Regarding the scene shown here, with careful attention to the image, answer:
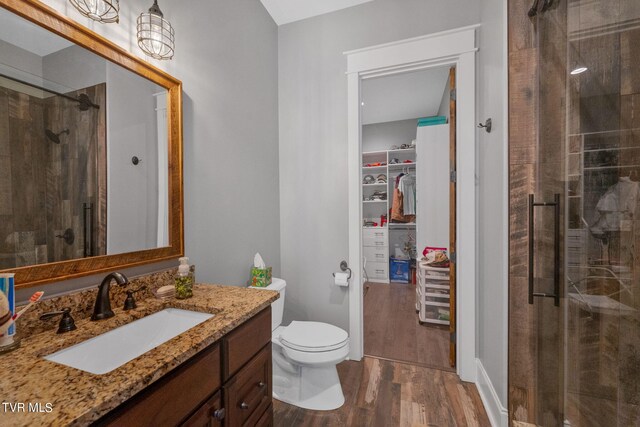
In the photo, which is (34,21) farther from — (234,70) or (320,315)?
(320,315)

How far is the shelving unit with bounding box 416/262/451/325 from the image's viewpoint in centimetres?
273

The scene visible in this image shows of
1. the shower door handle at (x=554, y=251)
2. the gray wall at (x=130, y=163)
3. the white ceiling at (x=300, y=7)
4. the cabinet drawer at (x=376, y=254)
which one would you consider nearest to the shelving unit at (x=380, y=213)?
the cabinet drawer at (x=376, y=254)

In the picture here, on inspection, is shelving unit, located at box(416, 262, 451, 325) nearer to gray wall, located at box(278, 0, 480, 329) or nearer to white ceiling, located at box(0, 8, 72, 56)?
gray wall, located at box(278, 0, 480, 329)

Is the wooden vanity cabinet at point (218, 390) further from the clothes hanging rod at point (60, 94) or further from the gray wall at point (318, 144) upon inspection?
the gray wall at point (318, 144)

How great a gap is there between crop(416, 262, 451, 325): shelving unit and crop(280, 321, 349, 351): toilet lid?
1.41 m

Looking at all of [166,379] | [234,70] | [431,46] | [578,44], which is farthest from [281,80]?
[166,379]

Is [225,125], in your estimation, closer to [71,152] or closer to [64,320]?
[71,152]

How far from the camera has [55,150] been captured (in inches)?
34.8

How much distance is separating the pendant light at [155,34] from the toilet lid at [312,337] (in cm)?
167

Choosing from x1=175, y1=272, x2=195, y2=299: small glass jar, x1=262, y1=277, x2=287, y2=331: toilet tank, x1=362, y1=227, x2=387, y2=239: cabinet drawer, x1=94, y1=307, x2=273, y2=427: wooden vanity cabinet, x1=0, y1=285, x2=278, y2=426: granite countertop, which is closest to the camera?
x1=0, y1=285, x2=278, y2=426: granite countertop

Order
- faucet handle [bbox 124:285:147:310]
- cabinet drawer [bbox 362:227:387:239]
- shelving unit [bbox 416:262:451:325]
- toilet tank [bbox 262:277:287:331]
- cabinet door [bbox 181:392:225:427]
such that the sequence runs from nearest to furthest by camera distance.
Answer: cabinet door [bbox 181:392:225:427] < faucet handle [bbox 124:285:147:310] < toilet tank [bbox 262:277:287:331] < shelving unit [bbox 416:262:451:325] < cabinet drawer [bbox 362:227:387:239]

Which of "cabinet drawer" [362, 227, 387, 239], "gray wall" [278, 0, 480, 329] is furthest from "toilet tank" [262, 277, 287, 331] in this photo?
"cabinet drawer" [362, 227, 387, 239]

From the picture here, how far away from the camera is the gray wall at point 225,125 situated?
1400 millimetres

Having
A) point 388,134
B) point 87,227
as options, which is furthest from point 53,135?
point 388,134
